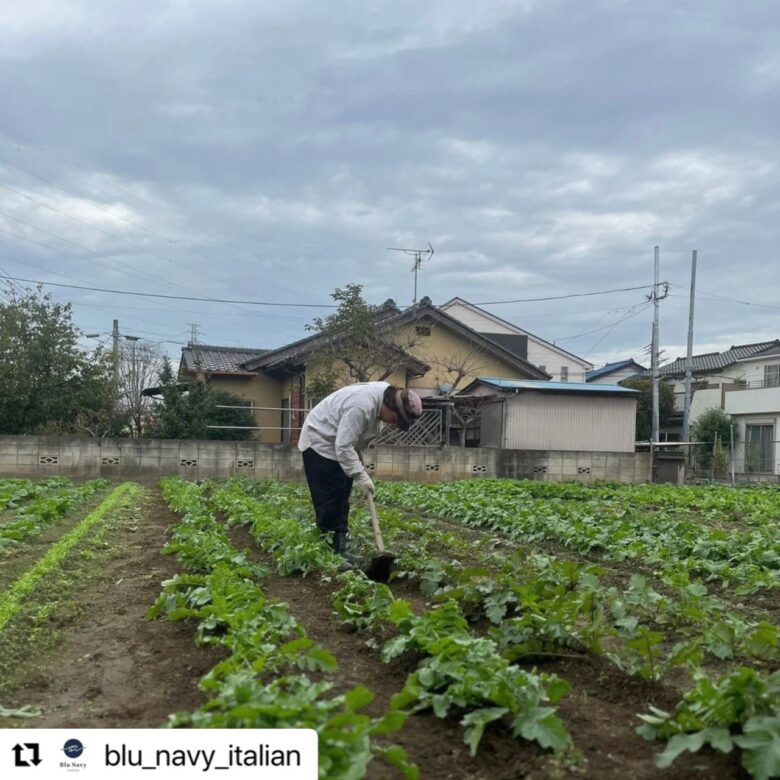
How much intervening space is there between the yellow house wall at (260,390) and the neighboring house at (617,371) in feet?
72.8

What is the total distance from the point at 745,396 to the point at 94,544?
28.4 metres

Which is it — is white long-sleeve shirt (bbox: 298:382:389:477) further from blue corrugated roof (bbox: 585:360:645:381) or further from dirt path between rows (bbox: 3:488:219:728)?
blue corrugated roof (bbox: 585:360:645:381)

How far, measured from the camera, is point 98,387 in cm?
1764

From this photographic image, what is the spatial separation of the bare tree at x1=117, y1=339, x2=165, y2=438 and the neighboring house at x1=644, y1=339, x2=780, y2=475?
19.5 m

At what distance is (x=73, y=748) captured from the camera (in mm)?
2273

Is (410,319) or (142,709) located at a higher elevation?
(410,319)

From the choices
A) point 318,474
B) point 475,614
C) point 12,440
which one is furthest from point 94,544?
point 12,440

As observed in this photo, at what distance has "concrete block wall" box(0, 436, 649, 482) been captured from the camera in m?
15.8

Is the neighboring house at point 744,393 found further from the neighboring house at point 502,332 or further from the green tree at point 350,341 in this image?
the green tree at point 350,341

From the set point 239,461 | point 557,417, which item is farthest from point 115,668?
point 557,417

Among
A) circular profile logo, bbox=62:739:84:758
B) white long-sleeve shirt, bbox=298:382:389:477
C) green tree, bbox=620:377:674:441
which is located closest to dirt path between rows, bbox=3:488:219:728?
circular profile logo, bbox=62:739:84:758

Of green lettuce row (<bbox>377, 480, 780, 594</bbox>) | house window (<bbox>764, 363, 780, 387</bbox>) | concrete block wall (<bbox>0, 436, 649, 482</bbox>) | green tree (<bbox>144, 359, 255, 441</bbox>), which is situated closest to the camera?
green lettuce row (<bbox>377, 480, 780, 594</bbox>)

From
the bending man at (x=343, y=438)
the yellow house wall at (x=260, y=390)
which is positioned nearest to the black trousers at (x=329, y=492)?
the bending man at (x=343, y=438)

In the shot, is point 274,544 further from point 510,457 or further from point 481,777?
point 510,457
